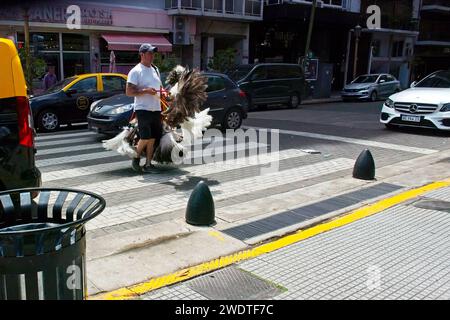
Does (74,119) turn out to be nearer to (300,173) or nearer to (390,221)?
(300,173)

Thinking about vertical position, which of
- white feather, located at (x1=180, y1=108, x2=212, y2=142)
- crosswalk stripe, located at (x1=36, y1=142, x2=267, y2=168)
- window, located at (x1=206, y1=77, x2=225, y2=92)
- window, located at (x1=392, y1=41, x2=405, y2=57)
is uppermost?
window, located at (x1=392, y1=41, x2=405, y2=57)

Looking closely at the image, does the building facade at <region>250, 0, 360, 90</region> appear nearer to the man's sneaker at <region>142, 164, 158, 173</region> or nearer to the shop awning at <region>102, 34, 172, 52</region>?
the shop awning at <region>102, 34, 172, 52</region>

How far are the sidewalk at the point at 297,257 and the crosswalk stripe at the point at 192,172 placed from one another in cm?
159

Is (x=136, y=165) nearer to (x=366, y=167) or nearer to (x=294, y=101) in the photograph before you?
(x=366, y=167)

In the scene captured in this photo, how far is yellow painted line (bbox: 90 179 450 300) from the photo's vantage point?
3.51m

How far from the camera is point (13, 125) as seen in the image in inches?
170

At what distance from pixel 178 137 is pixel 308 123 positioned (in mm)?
7482

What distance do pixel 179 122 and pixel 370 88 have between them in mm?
19700

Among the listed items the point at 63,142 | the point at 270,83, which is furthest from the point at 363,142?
the point at 270,83

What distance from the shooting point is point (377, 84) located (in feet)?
82.1

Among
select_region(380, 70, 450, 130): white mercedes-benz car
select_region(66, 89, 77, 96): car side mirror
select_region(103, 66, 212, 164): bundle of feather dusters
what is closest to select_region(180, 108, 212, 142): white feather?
select_region(103, 66, 212, 164): bundle of feather dusters

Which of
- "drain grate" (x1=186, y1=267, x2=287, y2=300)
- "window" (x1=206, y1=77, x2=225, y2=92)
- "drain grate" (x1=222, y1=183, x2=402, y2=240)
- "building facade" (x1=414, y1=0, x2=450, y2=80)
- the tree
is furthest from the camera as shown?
"building facade" (x1=414, y1=0, x2=450, y2=80)

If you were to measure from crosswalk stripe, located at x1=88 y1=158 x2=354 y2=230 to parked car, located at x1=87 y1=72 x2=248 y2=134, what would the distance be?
12.9 ft

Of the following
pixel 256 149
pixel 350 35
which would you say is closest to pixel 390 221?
pixel 256 149
